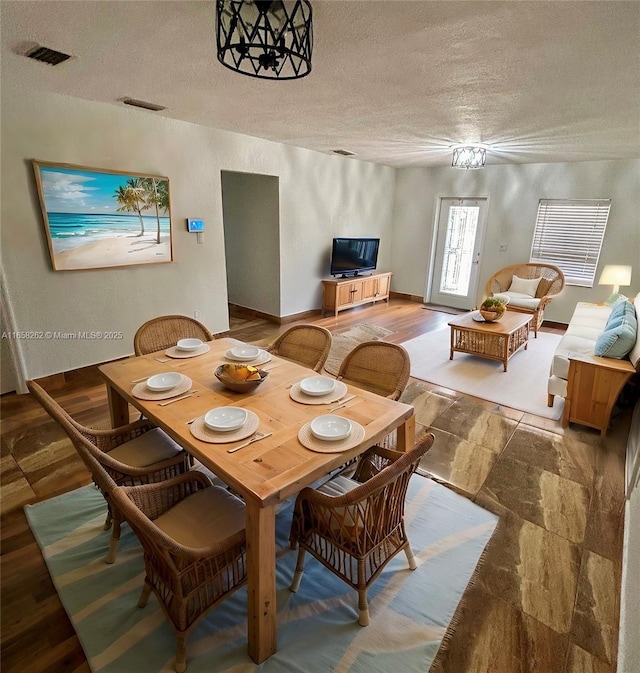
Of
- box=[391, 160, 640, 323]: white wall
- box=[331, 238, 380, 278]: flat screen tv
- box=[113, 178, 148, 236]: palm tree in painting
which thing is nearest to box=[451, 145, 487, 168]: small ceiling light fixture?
box=[391, 160, 640, 323]: white wall

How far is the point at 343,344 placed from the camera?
5043 mm

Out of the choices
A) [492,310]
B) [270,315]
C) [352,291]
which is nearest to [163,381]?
[492,310]

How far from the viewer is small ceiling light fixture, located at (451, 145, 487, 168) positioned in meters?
4.49

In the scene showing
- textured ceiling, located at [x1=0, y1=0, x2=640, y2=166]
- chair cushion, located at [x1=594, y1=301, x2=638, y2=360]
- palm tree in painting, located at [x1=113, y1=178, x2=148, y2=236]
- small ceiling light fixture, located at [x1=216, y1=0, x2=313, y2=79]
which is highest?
textured ceiling, located at [x1=0, y1=0, x2=640, y2=166]

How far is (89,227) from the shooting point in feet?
11.8

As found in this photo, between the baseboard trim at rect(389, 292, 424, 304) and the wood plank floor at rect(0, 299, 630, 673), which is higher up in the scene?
the baseboard trim at rect(389, 292, 424, 304)

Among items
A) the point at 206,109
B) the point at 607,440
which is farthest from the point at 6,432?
the point at 607,440

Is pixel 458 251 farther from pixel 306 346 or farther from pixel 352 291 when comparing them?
pixel 306 346

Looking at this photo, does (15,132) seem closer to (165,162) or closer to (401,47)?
(165,162)

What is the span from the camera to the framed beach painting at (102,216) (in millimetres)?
3352

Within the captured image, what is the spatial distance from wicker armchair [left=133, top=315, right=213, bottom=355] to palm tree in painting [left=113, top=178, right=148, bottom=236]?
1.60m

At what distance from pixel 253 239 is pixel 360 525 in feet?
17.0

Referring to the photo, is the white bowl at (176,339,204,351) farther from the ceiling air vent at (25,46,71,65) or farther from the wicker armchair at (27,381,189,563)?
the ceiling air vent at (25,46,71,65)

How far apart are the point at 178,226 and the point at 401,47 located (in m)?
3.02
